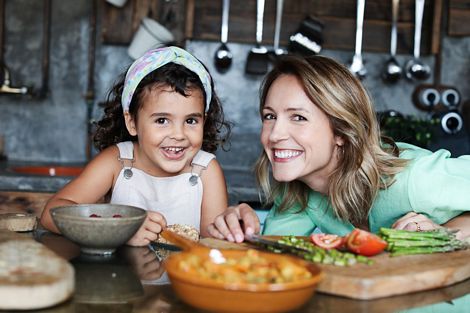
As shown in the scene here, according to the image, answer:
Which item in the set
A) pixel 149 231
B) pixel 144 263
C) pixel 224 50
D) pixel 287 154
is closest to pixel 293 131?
pixel 287 154

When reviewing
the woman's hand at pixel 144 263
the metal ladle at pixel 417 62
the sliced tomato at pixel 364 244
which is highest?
the metal ladle at pixel 417 62

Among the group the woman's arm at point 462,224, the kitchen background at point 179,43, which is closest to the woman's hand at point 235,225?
the woman's arm at point 462,224

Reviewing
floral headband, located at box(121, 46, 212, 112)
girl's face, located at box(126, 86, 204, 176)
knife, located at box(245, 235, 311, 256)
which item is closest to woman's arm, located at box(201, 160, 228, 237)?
girl's face, located at box(126, 86, 204, 176)

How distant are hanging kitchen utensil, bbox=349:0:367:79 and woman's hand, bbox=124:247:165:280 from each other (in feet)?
8.47

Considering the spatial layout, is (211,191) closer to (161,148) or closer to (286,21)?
(161,148)

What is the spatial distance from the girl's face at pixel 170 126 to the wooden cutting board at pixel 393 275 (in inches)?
34.3

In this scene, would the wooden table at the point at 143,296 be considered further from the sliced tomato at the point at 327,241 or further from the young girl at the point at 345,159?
the young girl at the point at 345,159

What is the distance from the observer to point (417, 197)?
6.31 feet

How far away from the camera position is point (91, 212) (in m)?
1.62

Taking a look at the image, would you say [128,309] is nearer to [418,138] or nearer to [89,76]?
[418,138]

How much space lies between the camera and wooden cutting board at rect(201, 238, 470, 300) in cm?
124

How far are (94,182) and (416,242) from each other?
3.64 feet

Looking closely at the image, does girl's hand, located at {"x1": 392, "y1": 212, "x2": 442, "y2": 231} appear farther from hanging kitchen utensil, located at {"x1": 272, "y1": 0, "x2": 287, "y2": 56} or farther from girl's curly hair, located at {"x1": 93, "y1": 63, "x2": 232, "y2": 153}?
hanging kitchen utensil, located at {"x1": 272, "y1": 0, "x2": 287, "y2": 56}

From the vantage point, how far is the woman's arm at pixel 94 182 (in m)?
2.13
